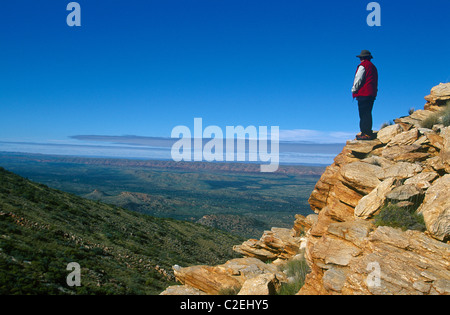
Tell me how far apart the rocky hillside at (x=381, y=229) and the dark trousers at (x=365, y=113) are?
2.41ft

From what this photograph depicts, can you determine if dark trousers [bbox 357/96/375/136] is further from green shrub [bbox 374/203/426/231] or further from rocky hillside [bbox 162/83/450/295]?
green shrub [bbox 374/203/426/231]

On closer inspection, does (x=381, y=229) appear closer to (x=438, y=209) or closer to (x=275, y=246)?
(x=438, y=209)

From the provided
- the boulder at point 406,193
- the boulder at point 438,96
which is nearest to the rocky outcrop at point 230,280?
the boulder at point 406,193

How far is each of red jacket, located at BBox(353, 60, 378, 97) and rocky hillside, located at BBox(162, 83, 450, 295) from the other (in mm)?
2342

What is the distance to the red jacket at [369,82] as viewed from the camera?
13.6 metres

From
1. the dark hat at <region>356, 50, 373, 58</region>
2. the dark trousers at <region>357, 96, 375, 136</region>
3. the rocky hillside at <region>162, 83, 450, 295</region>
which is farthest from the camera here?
the dark trousers at <region>357, 96, 375, 136</region>

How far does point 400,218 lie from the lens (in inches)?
345

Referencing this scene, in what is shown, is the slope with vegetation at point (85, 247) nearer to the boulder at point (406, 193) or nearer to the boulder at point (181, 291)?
the boulder at point (181, 291)

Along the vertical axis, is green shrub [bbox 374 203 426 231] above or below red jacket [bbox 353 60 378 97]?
below

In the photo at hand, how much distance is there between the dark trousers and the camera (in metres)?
13.9

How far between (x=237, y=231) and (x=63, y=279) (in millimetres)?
60653

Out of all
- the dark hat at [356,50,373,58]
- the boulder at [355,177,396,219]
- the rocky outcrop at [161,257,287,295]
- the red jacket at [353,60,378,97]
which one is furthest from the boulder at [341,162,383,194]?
the dark hat at [356,50,373,58]

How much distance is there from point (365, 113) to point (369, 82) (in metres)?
1.49

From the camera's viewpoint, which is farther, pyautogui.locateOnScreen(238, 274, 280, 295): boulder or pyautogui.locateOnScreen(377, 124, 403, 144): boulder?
pyautogui.locateOnScreen(377, 124, 403, 144): boulder
